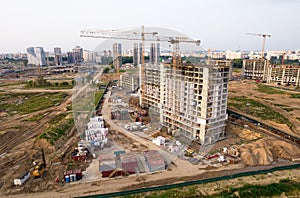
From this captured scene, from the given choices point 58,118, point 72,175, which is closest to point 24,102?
point 58,118

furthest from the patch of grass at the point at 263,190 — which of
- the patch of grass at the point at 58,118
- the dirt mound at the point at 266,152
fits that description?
the patch of grass at the point at 58,118

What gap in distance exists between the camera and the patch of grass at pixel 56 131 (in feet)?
38.9

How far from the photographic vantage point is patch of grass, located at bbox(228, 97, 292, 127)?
15617 mm

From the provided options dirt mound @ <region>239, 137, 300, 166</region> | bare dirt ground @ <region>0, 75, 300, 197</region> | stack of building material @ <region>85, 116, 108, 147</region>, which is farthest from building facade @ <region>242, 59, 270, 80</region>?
Result: stack of building material @ <region>85, 116, 108, 147</region>

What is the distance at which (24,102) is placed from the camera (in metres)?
22.9

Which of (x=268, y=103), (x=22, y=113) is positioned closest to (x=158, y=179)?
(x=22, y=113)

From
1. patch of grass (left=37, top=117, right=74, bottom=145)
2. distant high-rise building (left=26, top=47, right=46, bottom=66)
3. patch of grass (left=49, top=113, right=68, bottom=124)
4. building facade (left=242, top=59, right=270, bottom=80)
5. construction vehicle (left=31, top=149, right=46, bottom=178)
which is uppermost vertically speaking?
distant high-rise building (left=26, top=47, right=46, bottom=66)

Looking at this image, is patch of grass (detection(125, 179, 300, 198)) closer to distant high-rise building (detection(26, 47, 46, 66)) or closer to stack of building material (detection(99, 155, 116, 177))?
stack of building material (detection(99, 155, 116, 177))

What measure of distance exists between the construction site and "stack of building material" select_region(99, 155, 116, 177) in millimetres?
43

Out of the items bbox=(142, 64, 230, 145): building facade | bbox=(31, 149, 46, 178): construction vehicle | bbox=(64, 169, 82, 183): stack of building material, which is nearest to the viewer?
bbox=(64, 169, 82, 183): stack of building material

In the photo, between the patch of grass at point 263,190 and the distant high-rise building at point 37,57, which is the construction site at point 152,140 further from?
the distant high-rise building at point 37,57

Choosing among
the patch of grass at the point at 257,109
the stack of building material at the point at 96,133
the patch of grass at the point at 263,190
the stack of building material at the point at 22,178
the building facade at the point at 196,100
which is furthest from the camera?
the patch of grass at the point at 257,109

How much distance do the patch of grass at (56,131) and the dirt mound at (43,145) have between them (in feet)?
0.62

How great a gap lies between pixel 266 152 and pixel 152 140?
6.12 metres
